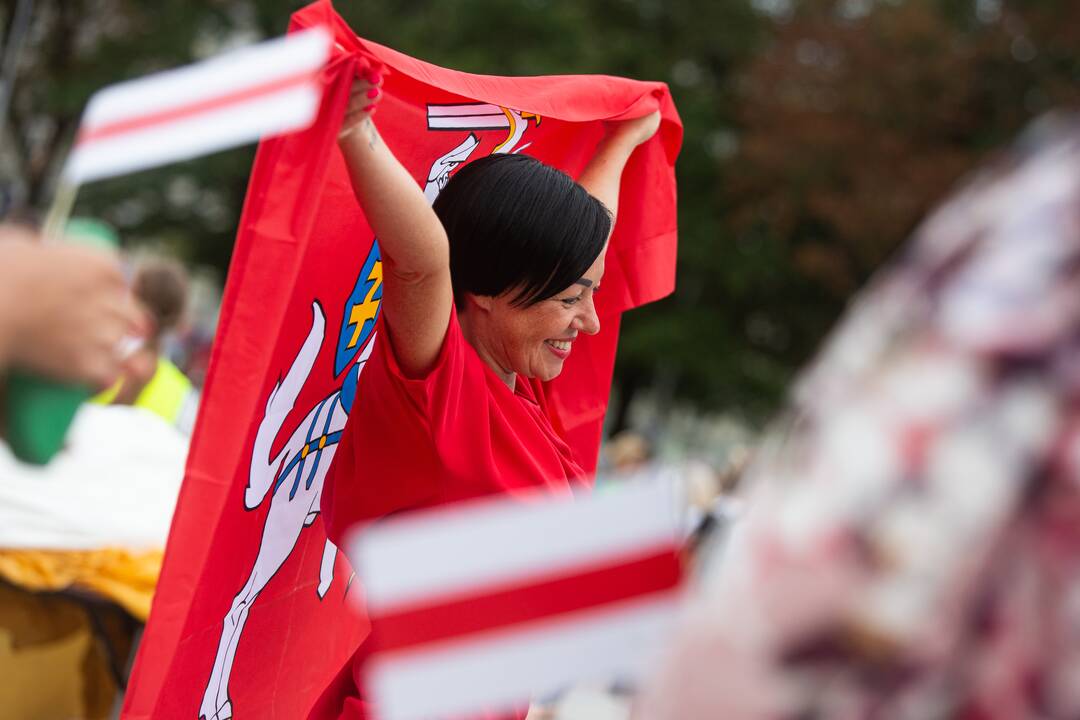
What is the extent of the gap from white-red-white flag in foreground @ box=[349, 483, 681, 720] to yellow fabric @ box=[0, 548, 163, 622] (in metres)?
2.27

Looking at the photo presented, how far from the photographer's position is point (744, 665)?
813 millimetres

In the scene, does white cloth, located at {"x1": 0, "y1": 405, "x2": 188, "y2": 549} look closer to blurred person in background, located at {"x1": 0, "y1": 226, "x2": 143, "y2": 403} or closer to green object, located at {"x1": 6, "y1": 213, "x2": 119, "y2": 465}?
green object, located at {"x1": 6, "y1": 213, "x2": 119, "y2": 465}

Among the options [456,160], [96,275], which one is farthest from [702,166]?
[96,275]

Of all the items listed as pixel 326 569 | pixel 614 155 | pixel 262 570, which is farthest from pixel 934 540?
pixel 614 155

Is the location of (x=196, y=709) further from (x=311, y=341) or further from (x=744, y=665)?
(x=744, y=665)

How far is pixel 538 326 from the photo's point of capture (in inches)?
84.5

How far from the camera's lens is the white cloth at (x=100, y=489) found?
118 inches

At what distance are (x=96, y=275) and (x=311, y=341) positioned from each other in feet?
3.81

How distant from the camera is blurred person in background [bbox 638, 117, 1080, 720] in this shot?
0.78 m

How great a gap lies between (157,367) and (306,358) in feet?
7.27

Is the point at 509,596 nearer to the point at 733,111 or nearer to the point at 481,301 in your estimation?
the point at 481,301

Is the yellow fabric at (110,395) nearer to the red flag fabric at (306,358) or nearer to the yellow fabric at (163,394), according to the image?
the yellow fabric at (163,394)

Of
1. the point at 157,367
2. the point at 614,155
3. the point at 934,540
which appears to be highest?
the point at 157,367

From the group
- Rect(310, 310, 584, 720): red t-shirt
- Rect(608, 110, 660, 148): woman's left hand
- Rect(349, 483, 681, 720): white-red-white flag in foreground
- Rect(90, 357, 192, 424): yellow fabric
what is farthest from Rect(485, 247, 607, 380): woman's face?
Rect(90, 357, 192, 424): yellow fabric
